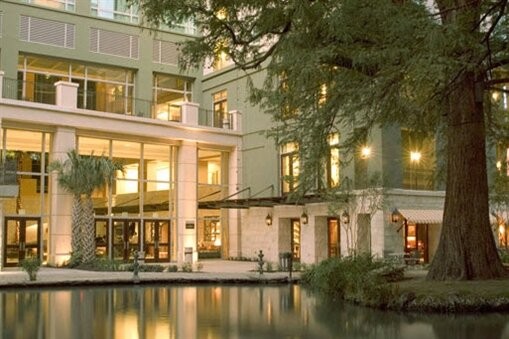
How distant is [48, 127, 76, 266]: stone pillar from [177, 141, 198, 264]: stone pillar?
589 centimetres

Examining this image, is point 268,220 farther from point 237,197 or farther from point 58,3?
point 58,3

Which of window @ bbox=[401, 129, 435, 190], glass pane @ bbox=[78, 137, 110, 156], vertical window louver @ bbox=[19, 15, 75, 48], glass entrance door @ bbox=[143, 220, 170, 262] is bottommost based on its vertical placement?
glass entrance door @ bbox=[143, 220, 170, 262]

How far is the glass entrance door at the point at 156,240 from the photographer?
32.9 m

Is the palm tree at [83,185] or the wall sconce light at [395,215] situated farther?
the palm tree at [83,185]

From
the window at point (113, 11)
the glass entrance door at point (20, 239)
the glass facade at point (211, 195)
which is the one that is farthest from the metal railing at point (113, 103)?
the glass entrance door at point (20, 239)

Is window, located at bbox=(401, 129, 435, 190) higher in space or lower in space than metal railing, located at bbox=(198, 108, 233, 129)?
lower

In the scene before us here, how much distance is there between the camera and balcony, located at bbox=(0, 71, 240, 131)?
30.1 meters

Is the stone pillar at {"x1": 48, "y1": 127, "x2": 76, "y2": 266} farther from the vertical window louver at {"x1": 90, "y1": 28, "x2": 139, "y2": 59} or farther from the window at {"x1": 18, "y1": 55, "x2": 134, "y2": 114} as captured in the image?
the vertical window louver at {"x1": 90, "y1": 28, "x2": 139, "y2": 59}

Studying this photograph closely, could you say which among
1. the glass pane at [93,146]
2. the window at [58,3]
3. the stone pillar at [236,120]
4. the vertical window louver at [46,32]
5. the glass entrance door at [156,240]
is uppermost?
the window at [58,3]

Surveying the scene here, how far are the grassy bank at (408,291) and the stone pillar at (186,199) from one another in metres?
16.1

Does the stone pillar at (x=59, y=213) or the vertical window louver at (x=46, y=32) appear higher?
the vertical window louver at (x=46, y=32)

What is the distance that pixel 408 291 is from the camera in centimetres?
1511

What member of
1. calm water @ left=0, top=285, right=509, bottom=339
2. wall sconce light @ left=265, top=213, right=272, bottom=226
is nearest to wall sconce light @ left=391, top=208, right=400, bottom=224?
wall sconce light @ left=265, top=213, right=272, bottom=226

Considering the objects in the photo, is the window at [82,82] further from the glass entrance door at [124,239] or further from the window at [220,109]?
the glass entrance door at [124,239]
